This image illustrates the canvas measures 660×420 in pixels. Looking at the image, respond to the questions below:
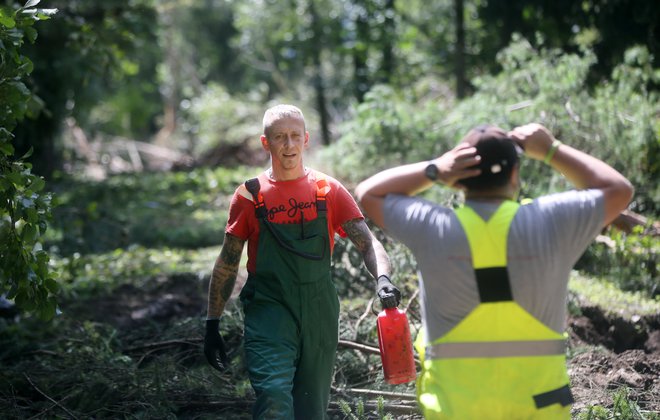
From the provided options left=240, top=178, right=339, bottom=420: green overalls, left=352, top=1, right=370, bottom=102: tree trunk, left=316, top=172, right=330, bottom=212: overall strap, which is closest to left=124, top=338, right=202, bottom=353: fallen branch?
left=240, top=178, right=339, bottom=420: green overalls

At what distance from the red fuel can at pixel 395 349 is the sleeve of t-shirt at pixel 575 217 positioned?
37.9 inches

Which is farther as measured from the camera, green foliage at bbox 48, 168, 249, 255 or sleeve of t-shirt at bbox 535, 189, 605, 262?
green foliage at bbox 48, 168, 249, 255

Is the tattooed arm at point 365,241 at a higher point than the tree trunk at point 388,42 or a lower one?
lower

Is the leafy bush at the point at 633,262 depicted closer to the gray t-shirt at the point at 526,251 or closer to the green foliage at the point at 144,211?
the gray t-shirt at the point at 526,251

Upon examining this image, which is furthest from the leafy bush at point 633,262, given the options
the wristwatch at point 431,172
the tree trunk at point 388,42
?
the tree trunk at point 388,42

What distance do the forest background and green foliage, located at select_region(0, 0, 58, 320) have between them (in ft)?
0.04

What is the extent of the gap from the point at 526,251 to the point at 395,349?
0.97 metres

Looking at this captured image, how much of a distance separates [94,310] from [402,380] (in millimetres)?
5322

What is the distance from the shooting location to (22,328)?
7.25 m

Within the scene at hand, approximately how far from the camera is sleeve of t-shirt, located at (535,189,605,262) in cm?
287

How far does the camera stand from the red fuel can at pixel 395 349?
3.62 meters

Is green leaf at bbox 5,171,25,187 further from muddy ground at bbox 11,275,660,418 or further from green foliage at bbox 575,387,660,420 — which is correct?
green foliage at bbox 575,387,660,420

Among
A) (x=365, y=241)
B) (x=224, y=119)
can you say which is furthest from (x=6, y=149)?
(x=224, y=119)

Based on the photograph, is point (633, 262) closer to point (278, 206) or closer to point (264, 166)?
point (278, 206)
